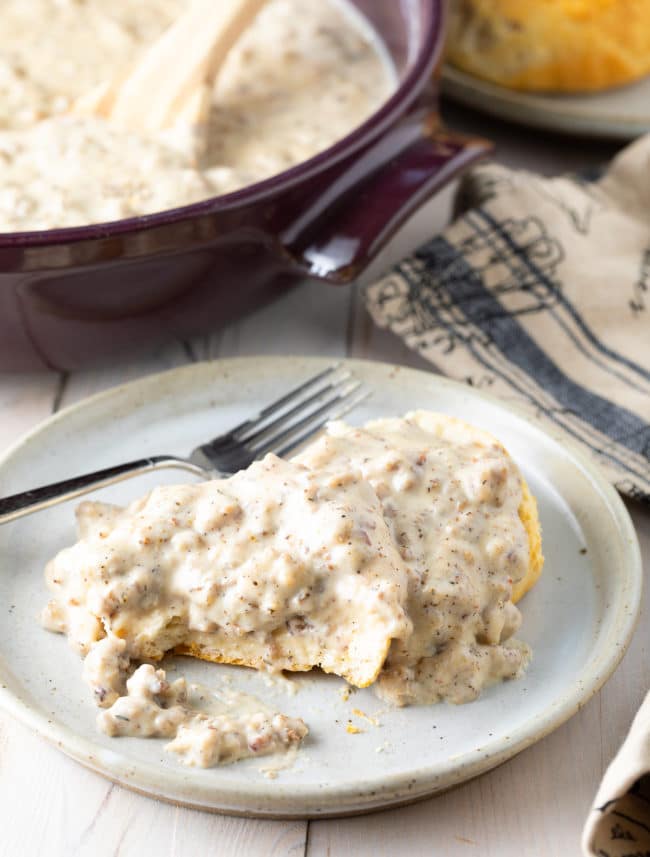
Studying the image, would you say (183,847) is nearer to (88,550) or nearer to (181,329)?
(88,550)

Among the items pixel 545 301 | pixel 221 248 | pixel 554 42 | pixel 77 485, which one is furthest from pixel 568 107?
pixel 77 485

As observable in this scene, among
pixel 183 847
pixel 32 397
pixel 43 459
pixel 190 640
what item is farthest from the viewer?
pixel 32 397

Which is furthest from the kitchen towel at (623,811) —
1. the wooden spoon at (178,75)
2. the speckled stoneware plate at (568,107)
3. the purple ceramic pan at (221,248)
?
the speckled stoneware plate at (568,107)

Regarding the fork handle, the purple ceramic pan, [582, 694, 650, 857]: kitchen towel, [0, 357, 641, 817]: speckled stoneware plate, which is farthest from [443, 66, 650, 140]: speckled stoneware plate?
[582, 694, 650, 857]: kitchen towel

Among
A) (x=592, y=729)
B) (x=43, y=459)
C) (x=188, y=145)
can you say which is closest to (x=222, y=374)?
(x=43, y=459)

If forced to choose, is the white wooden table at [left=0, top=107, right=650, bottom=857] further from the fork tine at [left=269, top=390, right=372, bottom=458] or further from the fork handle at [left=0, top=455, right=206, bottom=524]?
the fork tine at [left=269, top=390, right=372, bottom=458]
